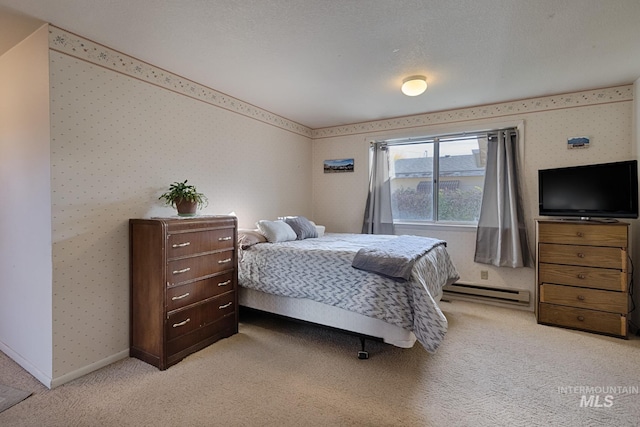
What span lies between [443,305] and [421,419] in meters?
2.20

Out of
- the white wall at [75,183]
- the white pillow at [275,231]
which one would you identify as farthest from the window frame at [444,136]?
the white wall at [75,183]

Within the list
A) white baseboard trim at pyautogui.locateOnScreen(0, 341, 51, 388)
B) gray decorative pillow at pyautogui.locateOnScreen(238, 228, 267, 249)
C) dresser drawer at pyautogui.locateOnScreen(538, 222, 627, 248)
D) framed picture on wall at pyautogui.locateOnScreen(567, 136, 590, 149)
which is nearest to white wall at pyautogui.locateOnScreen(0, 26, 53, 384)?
white baseboard trim at pyautogui.locateOnScreen(0, 341, 51, 388)

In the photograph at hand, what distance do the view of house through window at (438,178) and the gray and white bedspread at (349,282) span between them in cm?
107

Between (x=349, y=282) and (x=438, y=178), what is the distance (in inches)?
95.0

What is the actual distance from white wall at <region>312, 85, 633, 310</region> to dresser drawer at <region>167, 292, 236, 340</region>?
2.40 metres

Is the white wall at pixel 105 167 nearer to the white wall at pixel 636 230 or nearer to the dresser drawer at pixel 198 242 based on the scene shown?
the dresser drawer at pixel 198 242

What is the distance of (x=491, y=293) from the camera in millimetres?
3680

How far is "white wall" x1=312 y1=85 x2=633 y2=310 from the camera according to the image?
3158 mm

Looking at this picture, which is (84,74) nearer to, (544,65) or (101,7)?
(101,7)

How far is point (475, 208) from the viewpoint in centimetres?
390

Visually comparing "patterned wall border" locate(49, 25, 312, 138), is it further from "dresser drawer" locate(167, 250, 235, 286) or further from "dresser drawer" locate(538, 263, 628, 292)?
"dresser drawer" locate(538, 263, 628, 292)

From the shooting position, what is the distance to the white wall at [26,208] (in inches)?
81.7

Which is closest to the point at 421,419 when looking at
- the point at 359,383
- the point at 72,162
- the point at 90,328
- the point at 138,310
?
the point at 359,383

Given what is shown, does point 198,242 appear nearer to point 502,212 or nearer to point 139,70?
point 139,70
